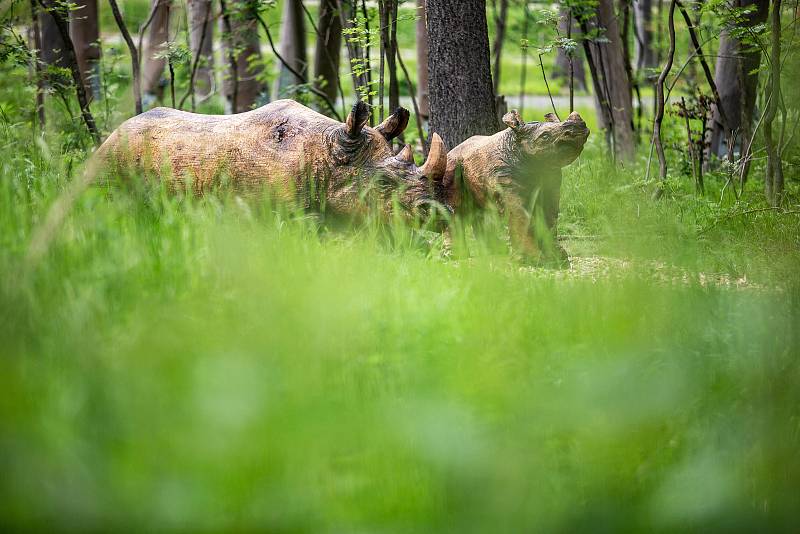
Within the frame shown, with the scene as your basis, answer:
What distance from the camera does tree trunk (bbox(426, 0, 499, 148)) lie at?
6.58 metres

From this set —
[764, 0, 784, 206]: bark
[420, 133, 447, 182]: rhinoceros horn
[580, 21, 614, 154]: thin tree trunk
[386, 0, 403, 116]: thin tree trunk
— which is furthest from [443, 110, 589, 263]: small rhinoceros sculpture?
[580, 21, 614, 154]: thin tree trunk

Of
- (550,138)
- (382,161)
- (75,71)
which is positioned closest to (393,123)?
(382,161)

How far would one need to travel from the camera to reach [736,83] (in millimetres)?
8625

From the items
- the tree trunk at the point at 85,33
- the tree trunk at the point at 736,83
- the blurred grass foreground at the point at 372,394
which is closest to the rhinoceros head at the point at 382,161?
the blurred grass foreground at the point at 372,394

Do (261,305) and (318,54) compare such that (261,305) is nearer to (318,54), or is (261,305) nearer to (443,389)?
(443,389)

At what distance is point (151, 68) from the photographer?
12.3 m

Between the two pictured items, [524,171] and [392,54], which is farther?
[392,54]

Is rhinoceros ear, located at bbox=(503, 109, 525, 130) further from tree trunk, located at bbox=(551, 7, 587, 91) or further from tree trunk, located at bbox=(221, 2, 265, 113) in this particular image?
tree trunk, located at bbox=(221, 2, 265, 113)

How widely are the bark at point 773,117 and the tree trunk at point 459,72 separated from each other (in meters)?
2.07

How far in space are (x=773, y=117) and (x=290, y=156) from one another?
3.42 meters

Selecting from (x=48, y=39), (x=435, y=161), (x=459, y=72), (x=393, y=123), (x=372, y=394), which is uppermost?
(x=48, y=39)

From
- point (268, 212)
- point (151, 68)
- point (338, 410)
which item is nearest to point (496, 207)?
point (268, 212)

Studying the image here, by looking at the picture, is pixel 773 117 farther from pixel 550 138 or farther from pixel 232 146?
pixel 232 146

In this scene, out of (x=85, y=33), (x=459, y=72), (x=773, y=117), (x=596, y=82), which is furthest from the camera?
(x=85, y=33)
